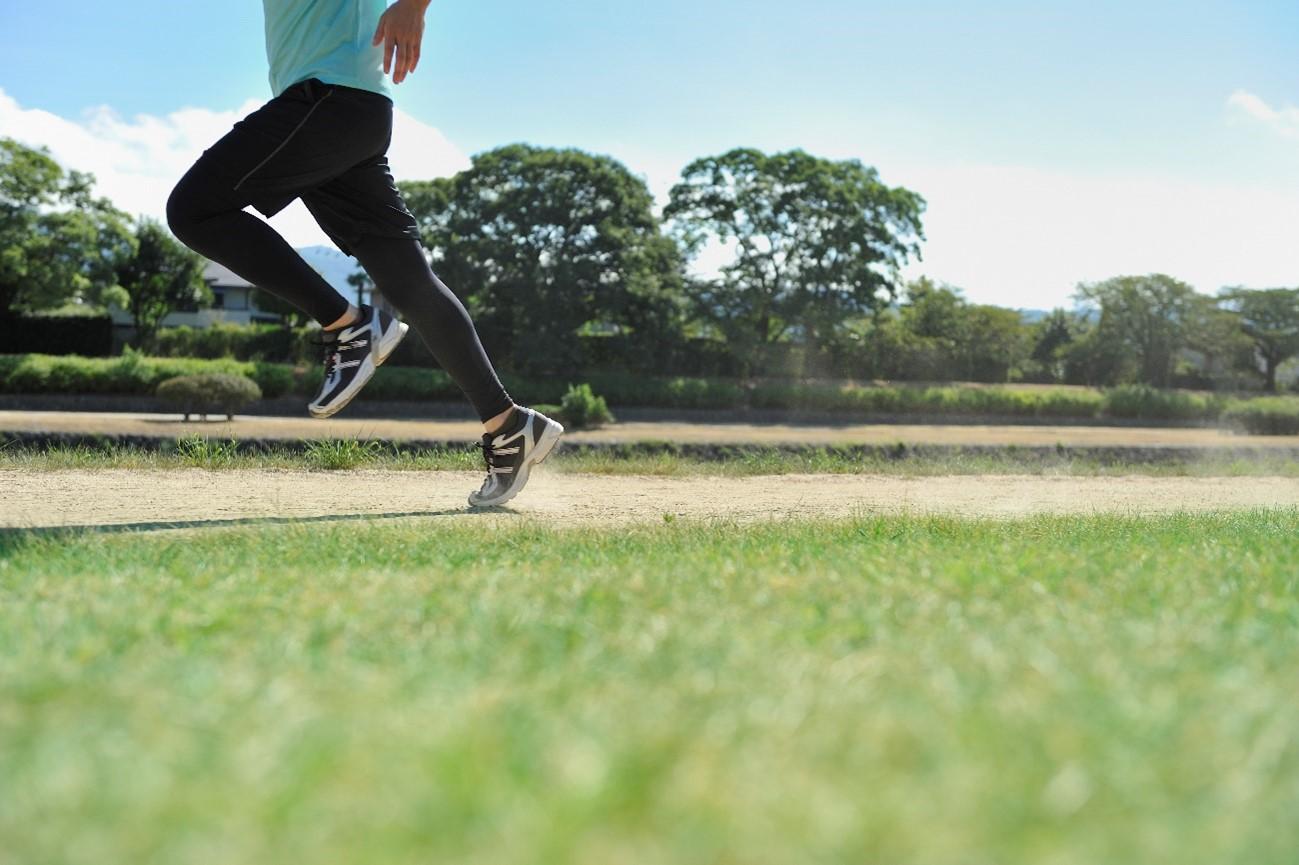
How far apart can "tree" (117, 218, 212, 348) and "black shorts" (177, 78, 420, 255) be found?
57.2 metres

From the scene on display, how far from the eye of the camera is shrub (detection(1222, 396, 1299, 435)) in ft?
109

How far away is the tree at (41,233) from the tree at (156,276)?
12033mm

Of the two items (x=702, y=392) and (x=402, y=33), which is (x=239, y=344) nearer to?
(x=702, y=392)

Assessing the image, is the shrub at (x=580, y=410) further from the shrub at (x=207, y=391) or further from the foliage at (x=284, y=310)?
the foliage at (x=284, y=310)

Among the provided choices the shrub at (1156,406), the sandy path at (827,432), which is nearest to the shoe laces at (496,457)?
the sandy path at (827,432)

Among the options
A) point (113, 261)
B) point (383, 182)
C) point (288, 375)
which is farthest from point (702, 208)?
point (383, 182)

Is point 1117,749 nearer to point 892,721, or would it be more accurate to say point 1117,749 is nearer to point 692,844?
point 892,721

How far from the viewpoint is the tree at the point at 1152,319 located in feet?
190

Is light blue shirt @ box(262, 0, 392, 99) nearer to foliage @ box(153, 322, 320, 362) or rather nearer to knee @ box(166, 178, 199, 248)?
knee @ box(166, 178, 199, 248)

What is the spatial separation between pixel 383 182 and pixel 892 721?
3.06 metres

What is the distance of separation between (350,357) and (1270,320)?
72.9 m

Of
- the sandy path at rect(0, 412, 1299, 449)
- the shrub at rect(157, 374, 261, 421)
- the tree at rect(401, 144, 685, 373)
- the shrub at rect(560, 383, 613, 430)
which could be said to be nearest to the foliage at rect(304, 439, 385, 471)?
the sandy path at rect(0, 412, 1299, 449)

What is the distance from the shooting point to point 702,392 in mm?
42406

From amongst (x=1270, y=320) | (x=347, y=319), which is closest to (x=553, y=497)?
(x=347, y=319)
